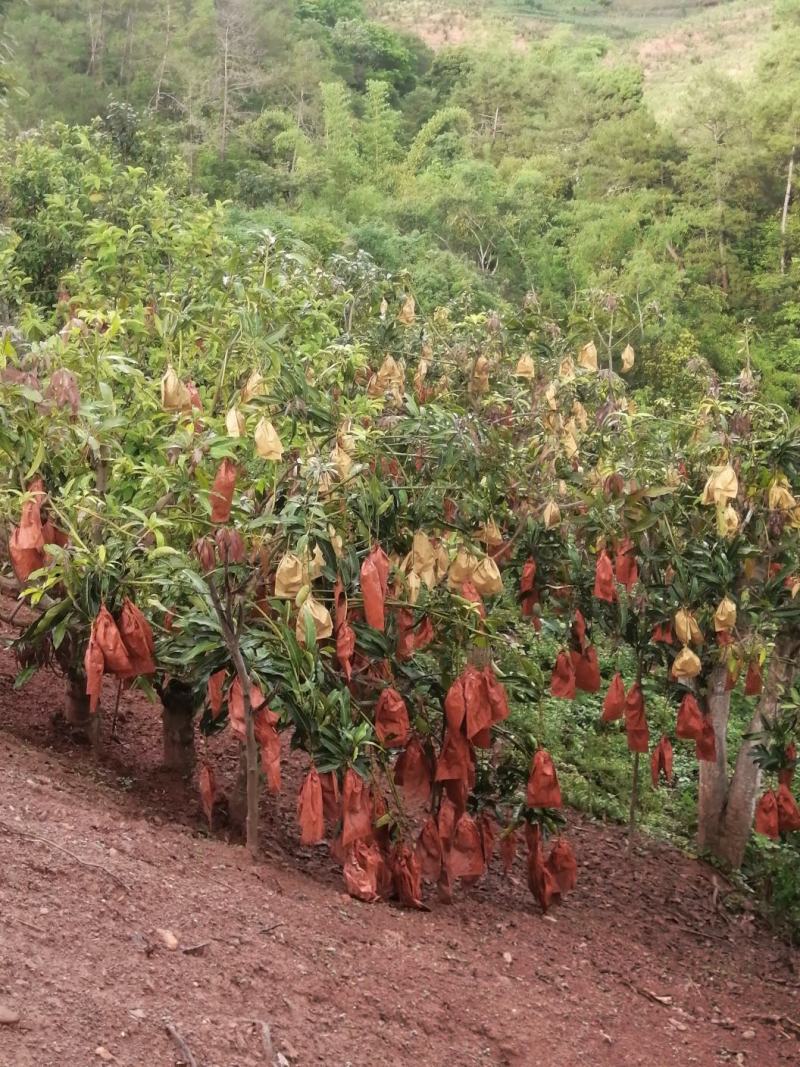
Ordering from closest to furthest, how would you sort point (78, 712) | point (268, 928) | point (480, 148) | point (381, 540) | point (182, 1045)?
point (182, 1045), point (268, 928), point (381, 540), point (78, 712), point (480, 148)

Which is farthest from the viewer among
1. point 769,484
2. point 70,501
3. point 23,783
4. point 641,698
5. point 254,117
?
point 254,117

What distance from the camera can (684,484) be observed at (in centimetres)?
372

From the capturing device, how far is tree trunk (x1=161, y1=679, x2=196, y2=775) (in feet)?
12.6

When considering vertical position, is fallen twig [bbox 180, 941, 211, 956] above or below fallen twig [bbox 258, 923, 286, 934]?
above

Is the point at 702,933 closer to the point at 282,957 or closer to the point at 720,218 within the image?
the point at 282,957

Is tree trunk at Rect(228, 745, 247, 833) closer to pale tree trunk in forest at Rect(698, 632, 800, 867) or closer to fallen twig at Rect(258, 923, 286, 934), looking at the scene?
fallen twig at Rect(258, 923, 286, 934)

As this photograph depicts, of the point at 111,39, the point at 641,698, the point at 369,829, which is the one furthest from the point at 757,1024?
the point at 111,39

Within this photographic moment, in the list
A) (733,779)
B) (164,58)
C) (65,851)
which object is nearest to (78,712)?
(65,851)

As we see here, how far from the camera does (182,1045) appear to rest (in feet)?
6.89

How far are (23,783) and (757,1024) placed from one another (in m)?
2.41

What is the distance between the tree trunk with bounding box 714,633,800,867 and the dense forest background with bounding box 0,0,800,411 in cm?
857

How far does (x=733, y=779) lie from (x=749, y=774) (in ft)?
0.35

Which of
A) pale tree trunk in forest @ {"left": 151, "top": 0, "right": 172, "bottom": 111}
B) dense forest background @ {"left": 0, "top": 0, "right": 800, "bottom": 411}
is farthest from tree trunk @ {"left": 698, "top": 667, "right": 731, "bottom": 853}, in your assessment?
pale tree trunk in forest @ {"left": 151, "top": 0, "right": 172, "bottom": 111}

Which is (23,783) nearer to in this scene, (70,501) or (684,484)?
(70,501)
